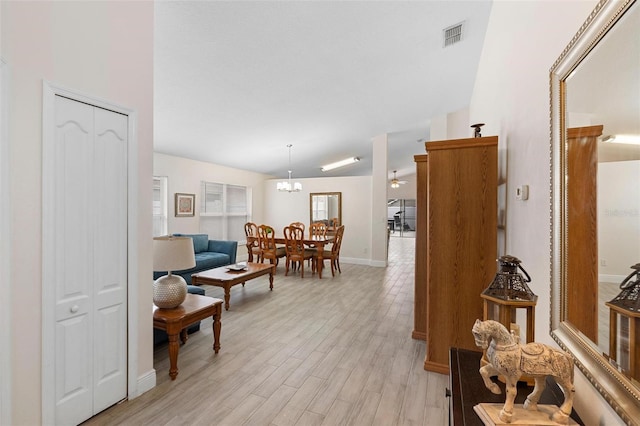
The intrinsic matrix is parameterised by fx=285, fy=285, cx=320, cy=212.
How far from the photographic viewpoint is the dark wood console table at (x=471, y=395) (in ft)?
3.16

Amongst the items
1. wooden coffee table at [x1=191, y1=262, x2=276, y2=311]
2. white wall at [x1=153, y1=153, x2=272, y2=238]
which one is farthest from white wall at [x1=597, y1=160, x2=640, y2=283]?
white wall at [x1=153, y1=153, x2=272, y2=238]

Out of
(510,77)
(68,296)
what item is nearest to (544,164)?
(510,77)

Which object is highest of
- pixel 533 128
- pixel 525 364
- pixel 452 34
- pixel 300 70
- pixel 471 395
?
pixel 452 34

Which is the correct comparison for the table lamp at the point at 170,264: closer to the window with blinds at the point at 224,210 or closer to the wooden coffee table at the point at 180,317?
the wooden coffee table at the point at 180,317

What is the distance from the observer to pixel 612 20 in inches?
32.2

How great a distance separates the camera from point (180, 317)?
2258 millimetres

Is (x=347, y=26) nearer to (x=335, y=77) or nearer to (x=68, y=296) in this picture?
(x=335, y=77)

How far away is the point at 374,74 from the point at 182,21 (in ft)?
7.75

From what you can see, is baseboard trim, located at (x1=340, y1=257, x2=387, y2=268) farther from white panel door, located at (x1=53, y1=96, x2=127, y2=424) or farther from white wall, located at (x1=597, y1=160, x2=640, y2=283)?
white wall, located at (x1=597, y1=160, x2=640, y2=283)

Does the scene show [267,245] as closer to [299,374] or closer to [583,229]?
[299,374]

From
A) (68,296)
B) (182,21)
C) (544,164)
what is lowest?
(68,296)

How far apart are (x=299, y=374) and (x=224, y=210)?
5.62 meters

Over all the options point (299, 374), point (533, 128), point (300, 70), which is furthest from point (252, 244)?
point (533, 128)

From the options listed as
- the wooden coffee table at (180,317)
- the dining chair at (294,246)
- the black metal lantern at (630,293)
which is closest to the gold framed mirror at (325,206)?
the dining chair at (294,246)
